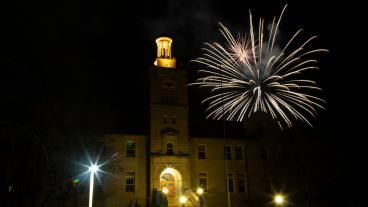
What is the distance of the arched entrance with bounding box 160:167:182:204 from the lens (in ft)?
137

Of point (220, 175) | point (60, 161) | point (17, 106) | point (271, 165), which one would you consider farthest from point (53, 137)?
point (271, 165)

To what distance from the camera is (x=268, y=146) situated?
152ft

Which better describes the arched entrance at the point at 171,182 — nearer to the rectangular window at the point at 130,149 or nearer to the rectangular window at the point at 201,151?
the rectangular window at the point at 201,151

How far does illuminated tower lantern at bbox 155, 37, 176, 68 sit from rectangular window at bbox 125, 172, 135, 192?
12274mm

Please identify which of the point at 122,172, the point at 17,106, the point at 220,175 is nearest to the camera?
the point at 17,106

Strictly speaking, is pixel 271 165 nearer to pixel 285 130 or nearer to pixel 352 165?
pixel 285 130

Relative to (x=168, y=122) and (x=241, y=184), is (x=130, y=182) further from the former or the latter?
(x=241, y=184)

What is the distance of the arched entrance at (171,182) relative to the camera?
1646 inches

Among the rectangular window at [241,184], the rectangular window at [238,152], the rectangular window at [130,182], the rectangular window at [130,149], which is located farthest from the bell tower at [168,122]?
the rectangular window at [241,184]

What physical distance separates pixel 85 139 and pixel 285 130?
24.6 metres

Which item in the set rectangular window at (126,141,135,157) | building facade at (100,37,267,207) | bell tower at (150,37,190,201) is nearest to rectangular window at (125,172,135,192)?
building facade at (100,37,267,207)

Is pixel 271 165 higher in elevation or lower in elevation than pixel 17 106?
lower

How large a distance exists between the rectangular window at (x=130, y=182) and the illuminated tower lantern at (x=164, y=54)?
12.3 m

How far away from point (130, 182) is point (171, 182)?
4.80 m
